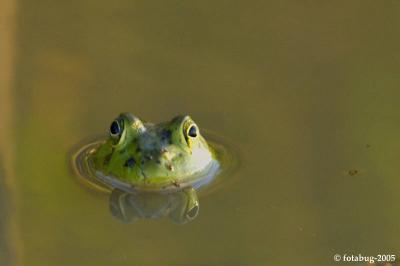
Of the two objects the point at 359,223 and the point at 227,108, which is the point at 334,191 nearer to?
the point at 359,223

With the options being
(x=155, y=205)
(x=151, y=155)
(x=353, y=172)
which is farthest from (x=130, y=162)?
(x=353, y=172)

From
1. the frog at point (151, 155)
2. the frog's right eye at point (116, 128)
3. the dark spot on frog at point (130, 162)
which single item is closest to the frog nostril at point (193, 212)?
the frog at point (151, 155)

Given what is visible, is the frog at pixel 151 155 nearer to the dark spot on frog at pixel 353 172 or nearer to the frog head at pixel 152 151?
the frog head at pixel 152 151

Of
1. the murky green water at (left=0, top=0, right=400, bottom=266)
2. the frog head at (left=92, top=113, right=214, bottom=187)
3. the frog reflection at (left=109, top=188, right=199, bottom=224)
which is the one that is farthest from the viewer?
the frog head at (left=92, top=113, right=214, bottom=187)

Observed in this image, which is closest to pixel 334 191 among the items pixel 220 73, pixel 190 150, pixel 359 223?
pixel 359 223

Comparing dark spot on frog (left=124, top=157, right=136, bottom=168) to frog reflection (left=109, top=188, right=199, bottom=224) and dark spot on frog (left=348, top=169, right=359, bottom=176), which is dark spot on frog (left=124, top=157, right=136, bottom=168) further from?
dark spot on frog (left=348, top=169, right=359, bottom=176)

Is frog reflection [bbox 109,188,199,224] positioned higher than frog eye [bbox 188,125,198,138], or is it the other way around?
frog eye [bbox 188,125,198,138]

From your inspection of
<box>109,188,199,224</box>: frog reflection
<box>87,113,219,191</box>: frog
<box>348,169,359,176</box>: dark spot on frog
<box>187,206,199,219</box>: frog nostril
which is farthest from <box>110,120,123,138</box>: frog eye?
<box>348,169,359,176</box>: dark spot on frog

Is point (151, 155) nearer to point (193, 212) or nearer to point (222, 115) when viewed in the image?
point (193, 212)
